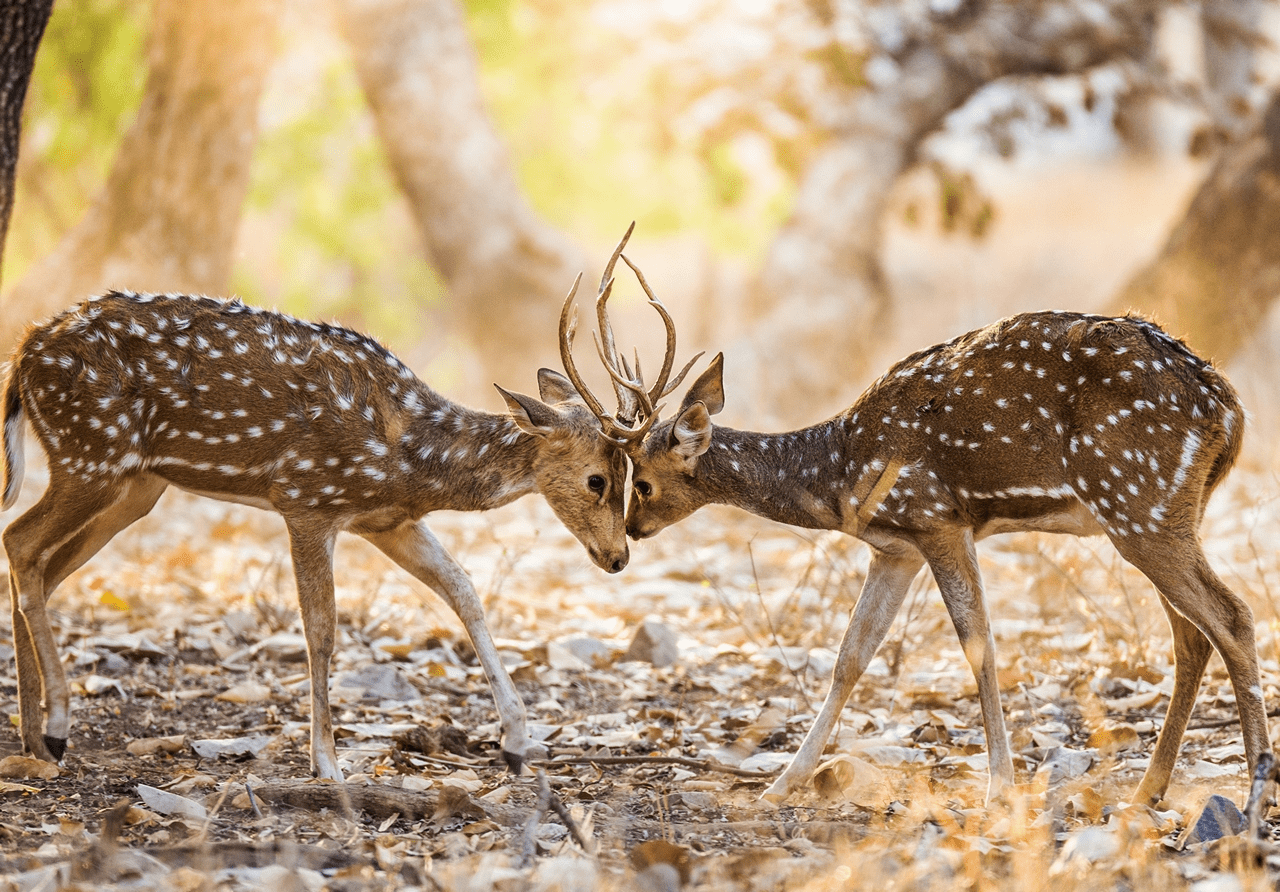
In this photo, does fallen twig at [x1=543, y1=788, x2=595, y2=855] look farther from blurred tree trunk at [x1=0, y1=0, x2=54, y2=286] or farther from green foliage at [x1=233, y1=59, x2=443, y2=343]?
green foliage at [x1=233, y1=59, x2=443, y2=343]

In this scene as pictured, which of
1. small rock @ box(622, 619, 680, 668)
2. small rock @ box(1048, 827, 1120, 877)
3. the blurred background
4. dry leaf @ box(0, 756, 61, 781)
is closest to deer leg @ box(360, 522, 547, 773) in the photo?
small rock @ box(622, 619, 680, 668)

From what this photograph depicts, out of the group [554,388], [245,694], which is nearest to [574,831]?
[245,694]

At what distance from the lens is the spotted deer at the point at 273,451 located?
5.49 m

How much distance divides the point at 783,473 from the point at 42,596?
335cm

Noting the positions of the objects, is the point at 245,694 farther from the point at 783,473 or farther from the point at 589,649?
the point at 783,473

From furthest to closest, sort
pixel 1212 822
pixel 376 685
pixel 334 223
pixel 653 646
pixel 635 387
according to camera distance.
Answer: pixel 334 223 < pixel 653 646 < pixel 376 685 < pixel 635 387 < pixel 1212 822

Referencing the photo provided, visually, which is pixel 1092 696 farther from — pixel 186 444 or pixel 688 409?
pixel 186 444

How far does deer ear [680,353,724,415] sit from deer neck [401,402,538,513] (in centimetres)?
80

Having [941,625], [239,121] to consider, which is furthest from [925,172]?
[941,625]

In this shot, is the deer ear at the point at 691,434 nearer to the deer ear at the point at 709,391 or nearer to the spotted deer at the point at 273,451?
the deer ear at the point at 709,391

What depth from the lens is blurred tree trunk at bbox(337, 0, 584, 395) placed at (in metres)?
17.3

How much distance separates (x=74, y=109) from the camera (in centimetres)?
1650

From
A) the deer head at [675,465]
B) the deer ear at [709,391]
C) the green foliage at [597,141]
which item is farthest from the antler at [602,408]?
the green foliage at [597,141]

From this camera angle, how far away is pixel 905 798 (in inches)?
199
